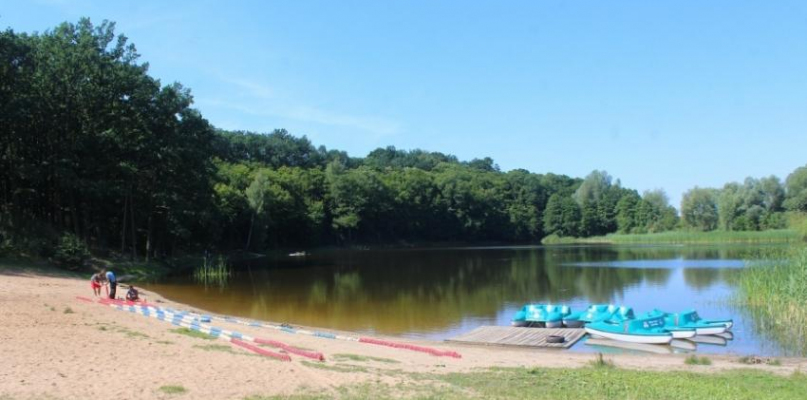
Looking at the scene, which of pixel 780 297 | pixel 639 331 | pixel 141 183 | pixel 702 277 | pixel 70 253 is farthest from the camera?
pixel 141 183

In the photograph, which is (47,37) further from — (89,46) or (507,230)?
(507,230)

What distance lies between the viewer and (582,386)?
11430mm

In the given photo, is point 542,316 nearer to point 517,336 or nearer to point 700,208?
point 517,336

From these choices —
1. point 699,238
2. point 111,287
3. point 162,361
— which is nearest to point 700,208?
point 699,238

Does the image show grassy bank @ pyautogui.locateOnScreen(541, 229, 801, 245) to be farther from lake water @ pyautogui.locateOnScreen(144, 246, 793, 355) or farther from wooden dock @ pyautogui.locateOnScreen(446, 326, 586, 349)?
wooden dock @ pyautogui.locateOnScreen(446, 326, 586, 349)

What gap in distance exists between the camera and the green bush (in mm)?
36750

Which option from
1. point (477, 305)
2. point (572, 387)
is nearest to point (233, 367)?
point (572, 387)

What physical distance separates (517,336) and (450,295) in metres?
13.9

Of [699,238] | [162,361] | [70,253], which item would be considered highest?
[70,253]

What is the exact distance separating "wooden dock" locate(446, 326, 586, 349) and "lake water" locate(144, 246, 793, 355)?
0.90 m

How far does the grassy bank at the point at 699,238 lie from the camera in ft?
266

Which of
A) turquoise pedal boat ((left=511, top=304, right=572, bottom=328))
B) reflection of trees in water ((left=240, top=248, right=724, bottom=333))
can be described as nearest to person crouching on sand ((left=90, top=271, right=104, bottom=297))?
reflection of trees in water ((left=240, top=248, right=724, bottom=333))

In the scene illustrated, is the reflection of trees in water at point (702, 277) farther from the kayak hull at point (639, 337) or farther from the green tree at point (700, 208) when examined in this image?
the green tree at point (700, 208)

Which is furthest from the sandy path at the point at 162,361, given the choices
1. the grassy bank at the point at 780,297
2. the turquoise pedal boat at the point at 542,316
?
the turquoise pedal boat at the point at 542,316
